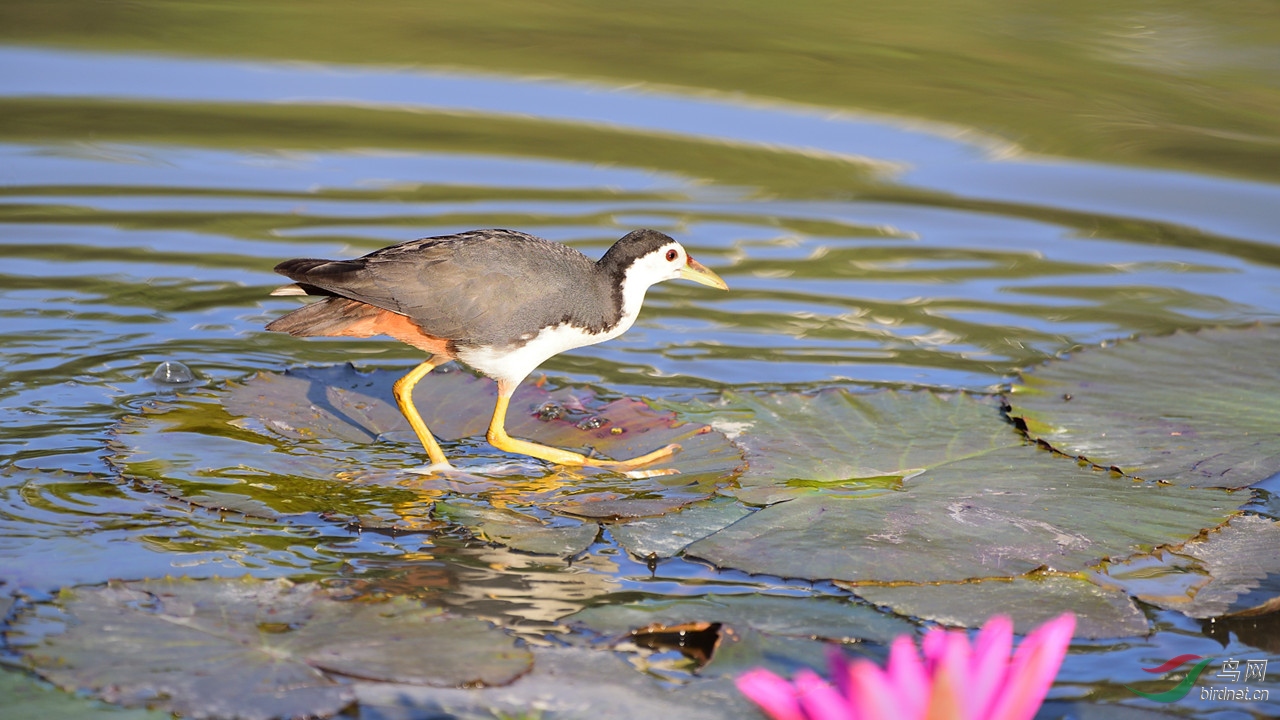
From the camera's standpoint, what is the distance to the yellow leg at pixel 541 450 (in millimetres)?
5238

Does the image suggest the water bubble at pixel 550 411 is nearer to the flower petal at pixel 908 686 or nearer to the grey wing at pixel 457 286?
the grey wing at pixel 457 286

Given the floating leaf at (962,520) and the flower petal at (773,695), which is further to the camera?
the floating leaf at (962,520)

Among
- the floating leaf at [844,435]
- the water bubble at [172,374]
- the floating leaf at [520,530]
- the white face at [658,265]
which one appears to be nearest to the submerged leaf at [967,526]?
the floating leaf at [844,435]

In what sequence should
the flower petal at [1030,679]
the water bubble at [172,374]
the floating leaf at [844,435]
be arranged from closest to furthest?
the flower petal at [1030,679] → the floating leaf at [844,435] → the water bubble at [172,374]

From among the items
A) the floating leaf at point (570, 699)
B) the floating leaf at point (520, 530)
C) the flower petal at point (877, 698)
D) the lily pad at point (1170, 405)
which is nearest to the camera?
the flower petal at point (877, 698)

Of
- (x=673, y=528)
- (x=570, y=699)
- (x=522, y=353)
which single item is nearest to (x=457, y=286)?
(x=522, y=353)

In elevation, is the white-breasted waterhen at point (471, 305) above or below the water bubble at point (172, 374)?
above

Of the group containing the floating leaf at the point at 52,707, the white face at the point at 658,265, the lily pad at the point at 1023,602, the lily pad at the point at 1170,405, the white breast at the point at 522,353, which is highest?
the white face at the point at 658,265

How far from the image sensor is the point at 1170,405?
562 centimetres

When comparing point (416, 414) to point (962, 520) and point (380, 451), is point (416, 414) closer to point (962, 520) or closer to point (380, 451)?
point (380, 451)

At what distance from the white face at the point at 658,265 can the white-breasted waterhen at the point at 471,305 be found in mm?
216

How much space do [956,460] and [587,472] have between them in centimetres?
144
